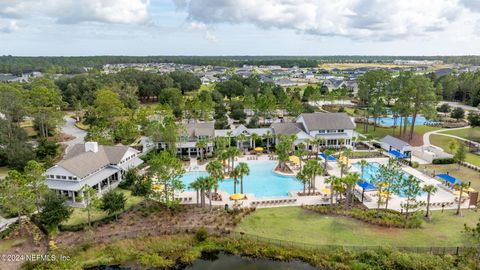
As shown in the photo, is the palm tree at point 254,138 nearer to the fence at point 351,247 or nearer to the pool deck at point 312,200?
the pool deck at point 312,200

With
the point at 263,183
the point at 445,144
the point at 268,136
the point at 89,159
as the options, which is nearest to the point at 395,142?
the point at 445,144

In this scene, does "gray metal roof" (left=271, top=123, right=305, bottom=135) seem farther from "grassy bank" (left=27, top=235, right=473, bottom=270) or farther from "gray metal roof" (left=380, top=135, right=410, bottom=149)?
"grassy bank" (left=27, top=235, right=473, bottom=270)

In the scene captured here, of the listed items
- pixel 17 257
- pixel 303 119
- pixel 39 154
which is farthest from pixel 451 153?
pixel 39 154

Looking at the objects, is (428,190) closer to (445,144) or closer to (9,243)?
(445,144)

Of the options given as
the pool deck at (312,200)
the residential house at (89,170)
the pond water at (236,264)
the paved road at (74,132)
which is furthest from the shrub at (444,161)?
the paved road at (74,132)

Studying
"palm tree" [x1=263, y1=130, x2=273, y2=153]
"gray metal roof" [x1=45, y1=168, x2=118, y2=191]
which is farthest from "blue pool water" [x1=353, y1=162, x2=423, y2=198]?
"gray metal roof" [x1=45, y1=168, x2=118, y2=191]

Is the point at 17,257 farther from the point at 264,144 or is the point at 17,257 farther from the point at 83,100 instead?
the point at 83,100
